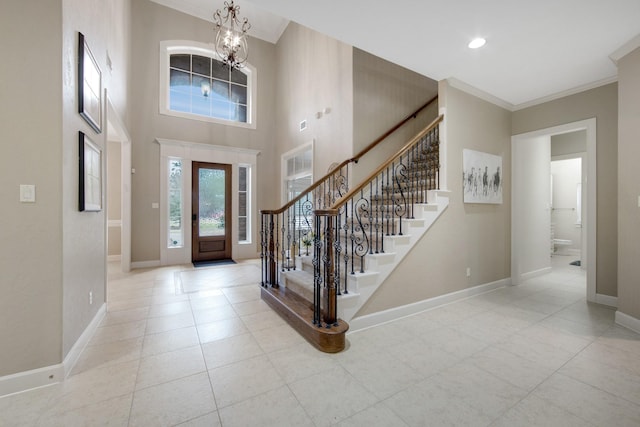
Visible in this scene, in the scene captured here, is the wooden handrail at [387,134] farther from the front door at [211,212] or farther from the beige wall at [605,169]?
the front door at [211,212]

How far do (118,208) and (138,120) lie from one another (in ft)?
7.57

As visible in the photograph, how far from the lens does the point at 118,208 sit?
6469 mm

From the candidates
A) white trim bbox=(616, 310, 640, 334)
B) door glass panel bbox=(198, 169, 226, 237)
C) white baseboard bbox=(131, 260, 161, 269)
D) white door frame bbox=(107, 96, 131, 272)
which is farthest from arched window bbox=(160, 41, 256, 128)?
white trim bbox=(616, 310, 640, 334)

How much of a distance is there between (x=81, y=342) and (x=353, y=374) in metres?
2.29

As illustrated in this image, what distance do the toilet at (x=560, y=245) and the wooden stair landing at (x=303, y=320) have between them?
7714mm

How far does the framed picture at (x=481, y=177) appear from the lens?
11.8 ft

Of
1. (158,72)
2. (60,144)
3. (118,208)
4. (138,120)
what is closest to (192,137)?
(138,120)

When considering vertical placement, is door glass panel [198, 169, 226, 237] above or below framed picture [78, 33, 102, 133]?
below

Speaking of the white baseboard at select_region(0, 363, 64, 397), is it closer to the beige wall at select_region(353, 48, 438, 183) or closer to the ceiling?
the ceiling

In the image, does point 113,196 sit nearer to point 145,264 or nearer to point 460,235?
point 145,264

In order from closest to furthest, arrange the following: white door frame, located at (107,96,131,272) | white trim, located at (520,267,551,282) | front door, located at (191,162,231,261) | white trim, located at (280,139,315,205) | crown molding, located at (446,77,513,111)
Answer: crown molding, located at (446,77,513,111) → white trim, located at (520,267,551,282) → white door frame, located at (107,96,131,272) → white trim, located at (280,139,315,205) → front door, located at (191,162,231,261)

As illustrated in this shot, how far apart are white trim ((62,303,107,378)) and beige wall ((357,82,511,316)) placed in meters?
2.40

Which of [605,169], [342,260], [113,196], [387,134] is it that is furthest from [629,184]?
[113,196]

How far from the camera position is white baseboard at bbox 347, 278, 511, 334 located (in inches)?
106
